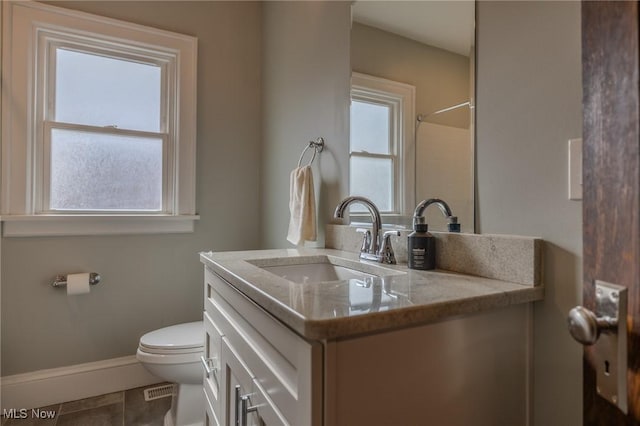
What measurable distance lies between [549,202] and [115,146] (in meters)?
2.13

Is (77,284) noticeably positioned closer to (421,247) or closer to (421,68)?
(421,247)

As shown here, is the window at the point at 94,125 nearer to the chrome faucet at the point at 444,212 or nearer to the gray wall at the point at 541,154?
the chrome faucet at the point at 444,212

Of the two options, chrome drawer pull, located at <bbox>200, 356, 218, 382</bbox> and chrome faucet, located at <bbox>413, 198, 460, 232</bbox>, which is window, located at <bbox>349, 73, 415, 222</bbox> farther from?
chrome drawer pull, located at <bbox>200, 356, 218, 382</bbox>

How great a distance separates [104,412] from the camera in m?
1.80

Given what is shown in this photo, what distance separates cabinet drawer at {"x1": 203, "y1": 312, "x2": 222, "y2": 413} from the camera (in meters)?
1.14

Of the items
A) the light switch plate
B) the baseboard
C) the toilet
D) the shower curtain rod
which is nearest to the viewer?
the light switch plate

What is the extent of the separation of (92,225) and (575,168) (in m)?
2.15

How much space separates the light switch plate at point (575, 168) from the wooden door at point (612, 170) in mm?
313

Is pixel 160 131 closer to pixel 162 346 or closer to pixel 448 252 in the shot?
pixel 162 346

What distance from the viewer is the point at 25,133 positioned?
1.80 meters

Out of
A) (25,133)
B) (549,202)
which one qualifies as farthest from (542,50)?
(25,133)

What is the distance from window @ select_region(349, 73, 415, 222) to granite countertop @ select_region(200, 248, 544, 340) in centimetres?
36

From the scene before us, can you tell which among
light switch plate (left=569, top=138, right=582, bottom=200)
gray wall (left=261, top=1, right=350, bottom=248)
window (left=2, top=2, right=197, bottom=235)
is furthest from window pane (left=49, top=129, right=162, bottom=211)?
light switch plate (left=569, top=138, right=582, bottom=200)

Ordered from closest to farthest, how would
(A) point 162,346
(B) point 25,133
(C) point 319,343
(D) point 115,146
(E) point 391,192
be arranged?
1. (C) point 319,343
2. (E) point 391,192
3. (A) point 162,346
4. (B) point 25,133
5. (D) point 115,146
